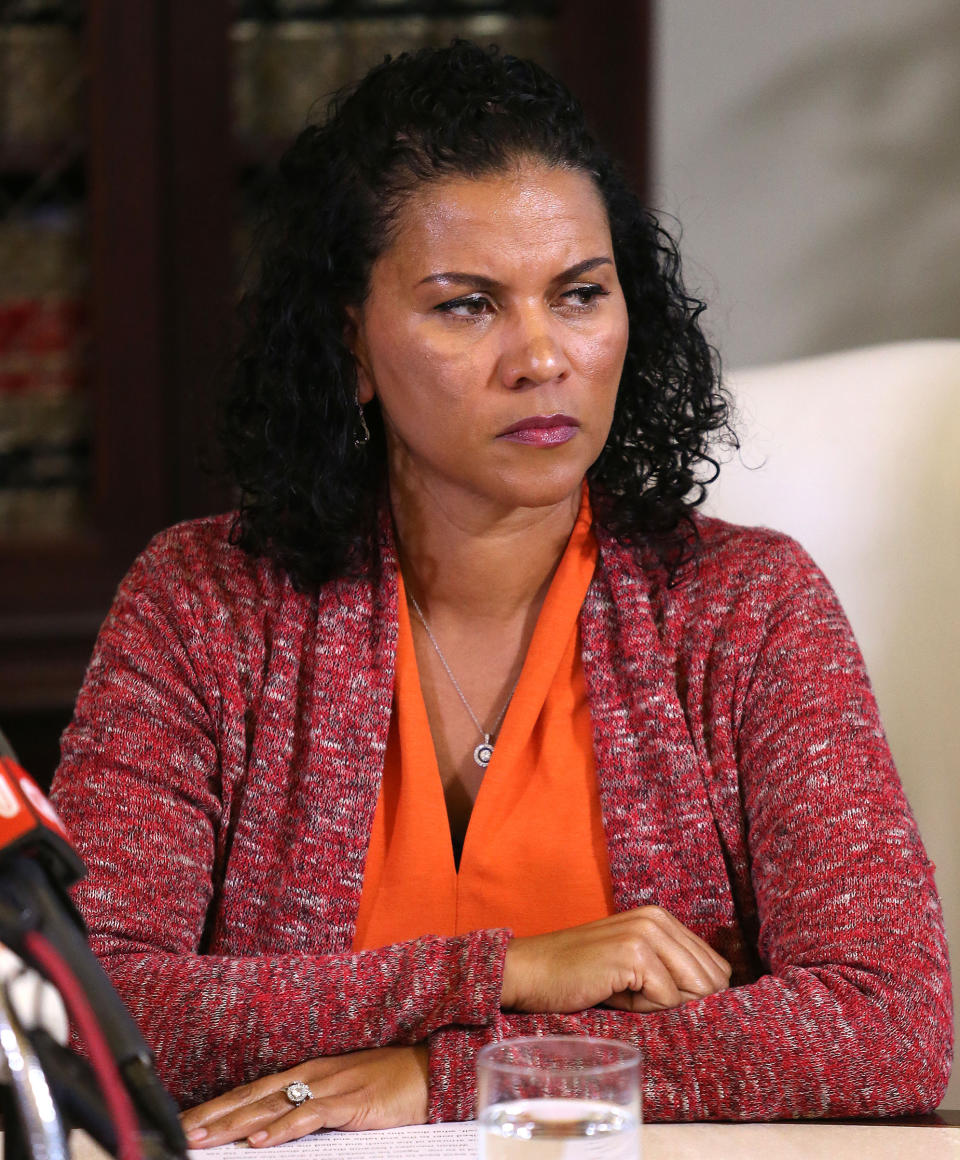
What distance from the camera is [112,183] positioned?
2.70m

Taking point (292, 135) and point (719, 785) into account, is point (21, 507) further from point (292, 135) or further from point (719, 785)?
point (719, 785)

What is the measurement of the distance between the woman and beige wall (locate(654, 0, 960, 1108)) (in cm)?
127

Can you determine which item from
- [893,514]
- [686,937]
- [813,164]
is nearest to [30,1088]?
[686,937]

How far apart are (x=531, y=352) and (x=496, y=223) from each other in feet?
0.44

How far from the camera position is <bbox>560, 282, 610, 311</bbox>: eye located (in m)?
1.43

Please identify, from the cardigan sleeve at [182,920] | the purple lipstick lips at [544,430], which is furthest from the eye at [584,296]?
the cardigan sleeve at [182,920]

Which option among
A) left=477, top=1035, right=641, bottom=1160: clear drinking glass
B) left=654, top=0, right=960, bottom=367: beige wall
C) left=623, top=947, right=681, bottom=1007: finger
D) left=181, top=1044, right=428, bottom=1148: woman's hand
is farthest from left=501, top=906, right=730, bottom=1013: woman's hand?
left=654, top=0, right=960, bottom=367: beige wall

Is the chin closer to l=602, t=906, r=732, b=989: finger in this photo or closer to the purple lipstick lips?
the purple lipstick lips

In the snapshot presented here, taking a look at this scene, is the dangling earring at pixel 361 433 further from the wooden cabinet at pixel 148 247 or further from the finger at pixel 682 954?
the wooden cabinet at pixel 148 247

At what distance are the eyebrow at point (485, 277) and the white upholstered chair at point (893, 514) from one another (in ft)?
1.22

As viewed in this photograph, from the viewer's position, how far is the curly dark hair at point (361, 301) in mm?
1466

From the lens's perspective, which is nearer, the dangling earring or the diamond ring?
the diamond ring

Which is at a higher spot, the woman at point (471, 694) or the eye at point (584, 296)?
the eye at point (584, 296)

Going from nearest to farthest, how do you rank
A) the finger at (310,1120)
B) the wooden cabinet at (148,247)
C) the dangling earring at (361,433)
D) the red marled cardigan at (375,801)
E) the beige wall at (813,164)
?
the finger at (310,1120), the red marled cardigan at (375,801), the dangling earring at (361,433), the wooden cabinet at (148,247), the beige wall at (813,164)
